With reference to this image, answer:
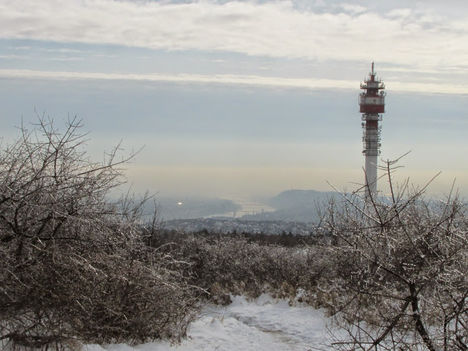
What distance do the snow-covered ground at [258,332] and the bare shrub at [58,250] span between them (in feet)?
2.27

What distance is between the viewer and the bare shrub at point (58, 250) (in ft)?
22.5

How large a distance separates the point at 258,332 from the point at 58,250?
6239 millimetres

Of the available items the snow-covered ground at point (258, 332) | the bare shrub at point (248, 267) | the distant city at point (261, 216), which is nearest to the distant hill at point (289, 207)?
the distant city at point (261, 216)

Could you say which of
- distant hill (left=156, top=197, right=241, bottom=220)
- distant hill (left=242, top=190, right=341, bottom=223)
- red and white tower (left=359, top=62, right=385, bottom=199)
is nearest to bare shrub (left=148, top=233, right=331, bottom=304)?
distant hill (left=156, top=197, right=241, bottom=220)

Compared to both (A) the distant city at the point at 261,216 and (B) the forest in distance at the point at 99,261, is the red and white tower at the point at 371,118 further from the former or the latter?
(B) the forest in distance at the point at 99,261

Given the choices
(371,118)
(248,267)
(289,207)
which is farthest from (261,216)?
(248,267)

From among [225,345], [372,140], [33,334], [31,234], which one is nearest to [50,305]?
[33,334]

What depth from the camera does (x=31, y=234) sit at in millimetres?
7043

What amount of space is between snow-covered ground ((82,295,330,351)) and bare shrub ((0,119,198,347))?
0.69 meters

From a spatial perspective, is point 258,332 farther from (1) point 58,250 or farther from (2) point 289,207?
(2) point 289,207

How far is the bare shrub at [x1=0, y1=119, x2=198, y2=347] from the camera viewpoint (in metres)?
6.86

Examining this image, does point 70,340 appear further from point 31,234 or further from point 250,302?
point 250,302

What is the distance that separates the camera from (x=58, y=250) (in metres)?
7.07

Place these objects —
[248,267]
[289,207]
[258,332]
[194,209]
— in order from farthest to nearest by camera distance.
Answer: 1. [289,207]
2. [194,209]
3. [248,267]
4. [258,332]
